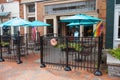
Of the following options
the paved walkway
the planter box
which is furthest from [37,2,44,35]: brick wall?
the planter box

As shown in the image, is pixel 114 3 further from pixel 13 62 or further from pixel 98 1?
pixel 13 62

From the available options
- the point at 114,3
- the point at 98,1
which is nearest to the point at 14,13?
the point at 98,1

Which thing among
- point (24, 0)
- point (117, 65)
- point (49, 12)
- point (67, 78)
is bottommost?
point (67, 78)

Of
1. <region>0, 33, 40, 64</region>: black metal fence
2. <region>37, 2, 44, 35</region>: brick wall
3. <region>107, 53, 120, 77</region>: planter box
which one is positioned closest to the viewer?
<region>107, 53, 120, 77</region>: planter box

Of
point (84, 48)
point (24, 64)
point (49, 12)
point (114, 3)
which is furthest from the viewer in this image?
point (49, 12)

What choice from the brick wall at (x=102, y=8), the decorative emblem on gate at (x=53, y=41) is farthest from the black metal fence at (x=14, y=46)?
the brick wall at (x=102, y=8)

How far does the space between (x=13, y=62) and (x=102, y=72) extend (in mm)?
4279

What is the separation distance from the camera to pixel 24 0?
48.4 feet

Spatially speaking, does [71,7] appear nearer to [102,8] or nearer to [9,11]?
[102,8]

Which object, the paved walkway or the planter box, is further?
the paved walkway

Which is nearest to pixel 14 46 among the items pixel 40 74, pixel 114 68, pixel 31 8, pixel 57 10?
pixel 40 74

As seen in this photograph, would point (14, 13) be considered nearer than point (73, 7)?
No

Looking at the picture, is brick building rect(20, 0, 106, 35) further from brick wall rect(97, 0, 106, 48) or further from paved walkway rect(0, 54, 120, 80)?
paved walkway rect(0, 54, 120, 80)

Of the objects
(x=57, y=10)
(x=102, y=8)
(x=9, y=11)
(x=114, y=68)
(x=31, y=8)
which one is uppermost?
(x=31, y=8)
